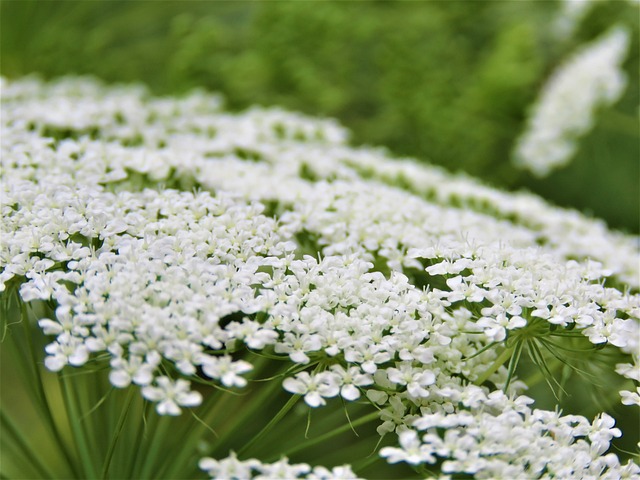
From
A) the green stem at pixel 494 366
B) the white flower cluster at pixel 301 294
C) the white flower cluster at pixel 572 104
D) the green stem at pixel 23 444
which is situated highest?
the white flower cluster at pixel 572 104

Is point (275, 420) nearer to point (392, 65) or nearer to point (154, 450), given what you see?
point (154, 450)

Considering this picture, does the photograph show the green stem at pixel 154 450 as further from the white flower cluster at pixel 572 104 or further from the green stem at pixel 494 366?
the white flower cluster at pixel 572 104

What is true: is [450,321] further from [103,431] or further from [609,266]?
[103,431]

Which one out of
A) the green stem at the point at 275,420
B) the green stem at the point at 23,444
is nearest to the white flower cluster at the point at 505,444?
the green stem at the point at 275,420

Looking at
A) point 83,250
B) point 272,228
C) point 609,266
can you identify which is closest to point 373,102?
point 609,266


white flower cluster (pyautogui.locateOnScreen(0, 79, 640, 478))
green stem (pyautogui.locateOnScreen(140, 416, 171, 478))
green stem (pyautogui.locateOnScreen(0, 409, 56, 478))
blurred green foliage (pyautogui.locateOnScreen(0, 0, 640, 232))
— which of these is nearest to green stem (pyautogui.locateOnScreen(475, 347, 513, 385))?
white flower cluster (pyautogui.locateOnScreen(0, 79, 640, 478))

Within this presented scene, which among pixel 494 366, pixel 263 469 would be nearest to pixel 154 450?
pixel 263 469
